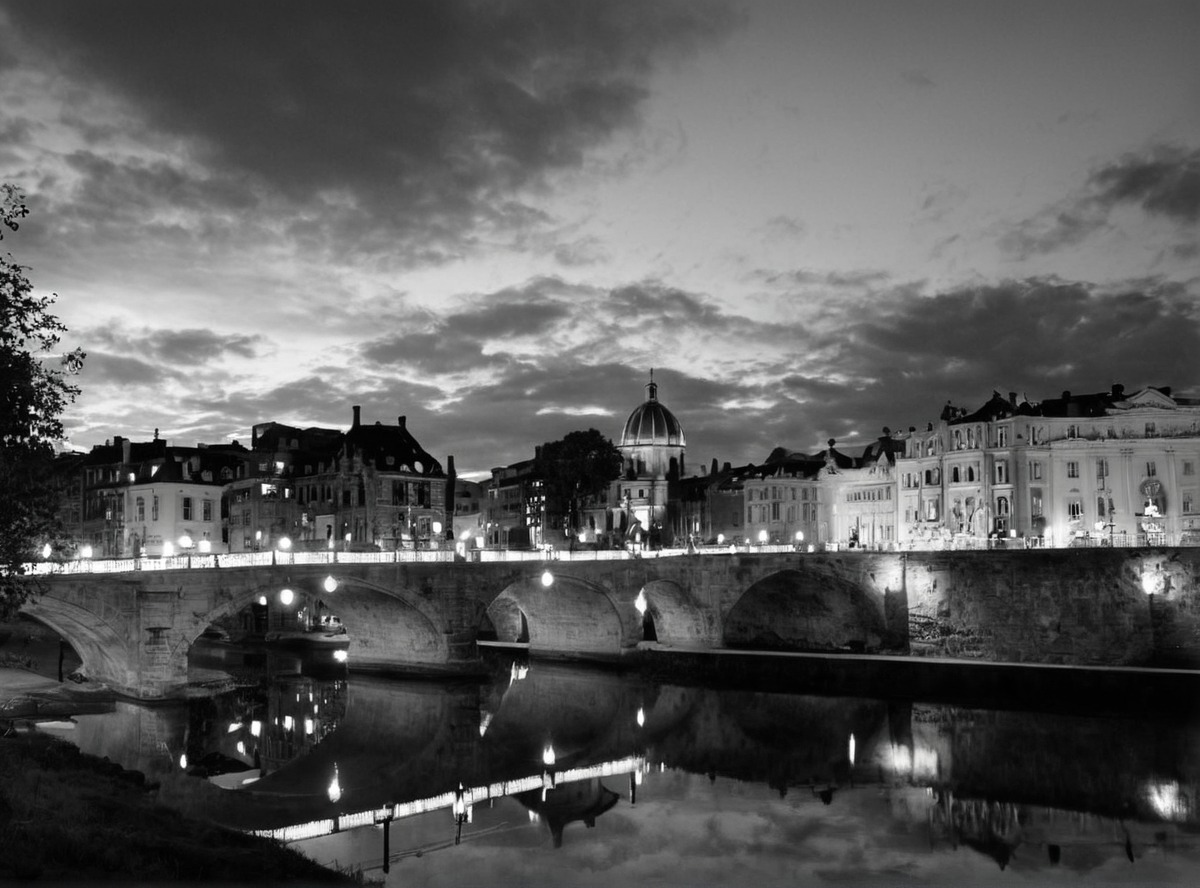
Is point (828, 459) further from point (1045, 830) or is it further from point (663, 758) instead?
point (1045, 830)

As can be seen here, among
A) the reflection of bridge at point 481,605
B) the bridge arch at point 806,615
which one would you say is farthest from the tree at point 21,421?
the bridge arch at point 806,615

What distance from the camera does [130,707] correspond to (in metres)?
47.5

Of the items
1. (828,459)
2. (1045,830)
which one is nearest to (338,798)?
(1045,830)

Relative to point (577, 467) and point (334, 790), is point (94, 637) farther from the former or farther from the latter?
point (577, 467)

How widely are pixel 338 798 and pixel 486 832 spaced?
289 inches

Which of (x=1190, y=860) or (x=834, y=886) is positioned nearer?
(x=834, y=886)

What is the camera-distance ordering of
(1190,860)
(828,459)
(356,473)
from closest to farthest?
(1190,860) < (356,473) < (828,459)

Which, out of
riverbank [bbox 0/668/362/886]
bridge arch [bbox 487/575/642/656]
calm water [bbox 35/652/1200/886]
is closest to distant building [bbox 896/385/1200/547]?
bridge arch [bbox 487/575/642/656]

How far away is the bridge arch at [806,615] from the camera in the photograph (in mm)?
73438

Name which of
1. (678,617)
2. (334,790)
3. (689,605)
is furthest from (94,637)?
(678,617)

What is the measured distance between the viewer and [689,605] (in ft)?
243

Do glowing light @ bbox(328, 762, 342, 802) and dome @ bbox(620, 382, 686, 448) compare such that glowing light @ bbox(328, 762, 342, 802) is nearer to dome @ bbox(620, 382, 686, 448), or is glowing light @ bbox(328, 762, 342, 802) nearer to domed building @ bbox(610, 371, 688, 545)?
domed building @ bbox(610, 371, 688, 545)

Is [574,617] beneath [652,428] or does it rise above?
beneath

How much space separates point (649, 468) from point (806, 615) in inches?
2700
